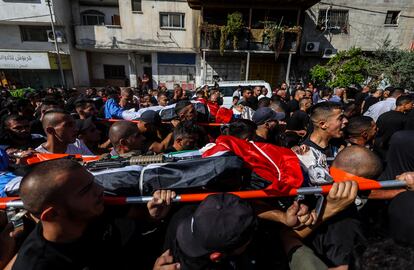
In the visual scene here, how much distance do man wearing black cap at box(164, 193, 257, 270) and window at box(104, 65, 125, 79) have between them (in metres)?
23.3

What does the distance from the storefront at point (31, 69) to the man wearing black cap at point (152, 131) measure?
19220 millimetres

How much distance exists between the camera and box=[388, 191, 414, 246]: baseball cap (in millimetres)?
1515

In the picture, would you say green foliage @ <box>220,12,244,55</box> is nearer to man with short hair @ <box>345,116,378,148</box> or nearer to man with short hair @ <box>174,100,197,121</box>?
man with short hair @ <box>174,100,197,121</box>

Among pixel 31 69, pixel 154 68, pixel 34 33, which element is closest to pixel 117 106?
pixel 154 68

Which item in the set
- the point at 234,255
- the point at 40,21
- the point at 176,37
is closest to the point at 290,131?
the point at 234,255

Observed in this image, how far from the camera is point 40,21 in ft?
61.0

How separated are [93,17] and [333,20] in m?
20.2

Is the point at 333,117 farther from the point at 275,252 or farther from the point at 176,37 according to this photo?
the point at 176,37

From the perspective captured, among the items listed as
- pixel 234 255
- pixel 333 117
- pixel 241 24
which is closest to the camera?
pixel 234 255

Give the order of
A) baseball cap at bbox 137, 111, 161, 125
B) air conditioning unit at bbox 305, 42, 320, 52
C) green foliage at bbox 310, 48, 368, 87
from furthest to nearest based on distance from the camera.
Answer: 1. air conditioning unit at bbox 305, 42, 320, 52
2. green foliage at bbox 310, 48, 368, 87
3. baseball cap at bbox 137, 111, 161, 125

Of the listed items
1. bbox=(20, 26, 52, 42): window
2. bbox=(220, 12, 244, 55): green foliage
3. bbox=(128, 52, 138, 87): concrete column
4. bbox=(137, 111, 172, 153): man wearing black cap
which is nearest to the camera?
bbox=(137, 111, 172, 153): man wearing black cap

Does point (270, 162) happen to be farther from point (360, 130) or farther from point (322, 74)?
point (322, 74)

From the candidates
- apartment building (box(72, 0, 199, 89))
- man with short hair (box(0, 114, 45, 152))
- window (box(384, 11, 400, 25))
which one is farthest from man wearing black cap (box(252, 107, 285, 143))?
window (box(384, 11, 400, 25))

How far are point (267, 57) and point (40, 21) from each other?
18036 mm
